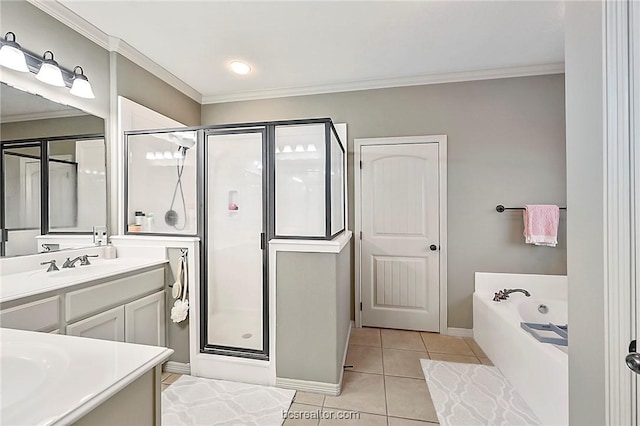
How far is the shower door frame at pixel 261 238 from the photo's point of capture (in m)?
2.03

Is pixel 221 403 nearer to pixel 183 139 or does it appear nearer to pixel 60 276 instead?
pixel 60 276

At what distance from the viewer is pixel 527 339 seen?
5.92ft

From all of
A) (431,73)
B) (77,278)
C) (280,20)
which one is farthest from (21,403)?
(431,73)

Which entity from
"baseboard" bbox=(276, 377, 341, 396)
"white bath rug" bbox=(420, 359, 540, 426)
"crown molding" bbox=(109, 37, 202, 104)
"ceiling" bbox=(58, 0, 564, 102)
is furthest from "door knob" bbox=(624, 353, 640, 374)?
"crown molding" bbox=(109, 37, 202, 104)

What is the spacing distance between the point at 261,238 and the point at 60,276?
1.24m

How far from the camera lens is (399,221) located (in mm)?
2994

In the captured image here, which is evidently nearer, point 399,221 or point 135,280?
point 135,280

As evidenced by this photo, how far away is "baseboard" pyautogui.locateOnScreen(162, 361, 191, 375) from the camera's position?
2143 mm

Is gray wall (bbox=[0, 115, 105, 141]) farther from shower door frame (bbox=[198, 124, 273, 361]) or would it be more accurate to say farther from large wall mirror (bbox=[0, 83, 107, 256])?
shower door frame (bbox=[198, 124, 273, 361])

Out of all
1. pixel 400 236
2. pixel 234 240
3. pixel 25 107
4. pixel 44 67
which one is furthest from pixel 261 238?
pixel 44 67

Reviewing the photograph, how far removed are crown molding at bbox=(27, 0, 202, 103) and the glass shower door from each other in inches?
45.2

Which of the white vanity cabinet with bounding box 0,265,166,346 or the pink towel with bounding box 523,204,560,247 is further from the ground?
the pink towel with bounding box 523,204,560,247

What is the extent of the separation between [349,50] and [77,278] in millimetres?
2639

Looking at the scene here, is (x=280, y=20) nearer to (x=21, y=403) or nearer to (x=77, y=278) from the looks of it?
(x=77, y=278)
